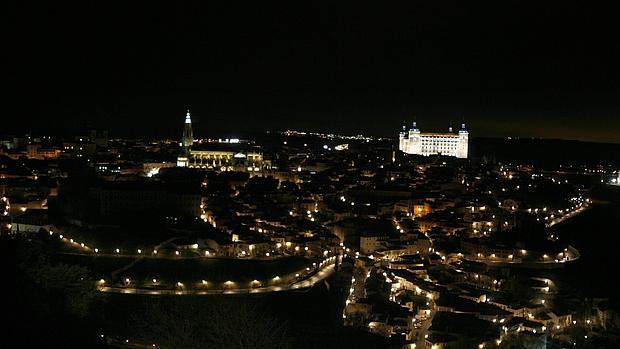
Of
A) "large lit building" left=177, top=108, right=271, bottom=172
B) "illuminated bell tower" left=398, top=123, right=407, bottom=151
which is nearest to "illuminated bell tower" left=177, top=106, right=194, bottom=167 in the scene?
"large lit building" left=177, top=108, right=271, bottom=172

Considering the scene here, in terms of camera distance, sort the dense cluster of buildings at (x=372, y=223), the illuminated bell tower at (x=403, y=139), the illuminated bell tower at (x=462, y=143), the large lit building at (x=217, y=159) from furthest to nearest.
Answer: the illuminated bell tower at (x=403, y=139) → the illuminated bell tower at (x=462, y=143) → the large lit building at (x=217, y=159) → the dense cluster of buildings at (x=372, y=223)

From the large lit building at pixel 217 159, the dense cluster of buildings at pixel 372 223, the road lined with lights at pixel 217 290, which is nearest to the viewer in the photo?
the dense cluster of buildings at pixel 372 223

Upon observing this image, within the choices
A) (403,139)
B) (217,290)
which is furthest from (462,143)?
(217,290)

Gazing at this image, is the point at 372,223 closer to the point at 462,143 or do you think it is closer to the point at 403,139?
the point at 462,143

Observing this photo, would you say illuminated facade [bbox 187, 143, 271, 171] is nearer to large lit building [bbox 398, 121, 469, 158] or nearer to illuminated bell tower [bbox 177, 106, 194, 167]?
illuminated bell tower [bbox 177, 106, 194, 167]

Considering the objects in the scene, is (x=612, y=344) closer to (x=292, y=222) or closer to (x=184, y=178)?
(x=292, y=222)

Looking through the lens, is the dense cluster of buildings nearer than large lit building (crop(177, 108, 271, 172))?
Yes

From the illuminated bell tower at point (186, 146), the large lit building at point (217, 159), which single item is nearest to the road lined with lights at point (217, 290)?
the large lit building at point (217, 159)

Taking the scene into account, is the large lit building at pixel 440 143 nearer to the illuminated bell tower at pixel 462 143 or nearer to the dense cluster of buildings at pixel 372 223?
the illuminated bell tower at pixel 462 143

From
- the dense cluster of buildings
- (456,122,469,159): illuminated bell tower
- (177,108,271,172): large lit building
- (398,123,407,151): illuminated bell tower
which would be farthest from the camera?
(398,123,407,151): illuminated bell tower
